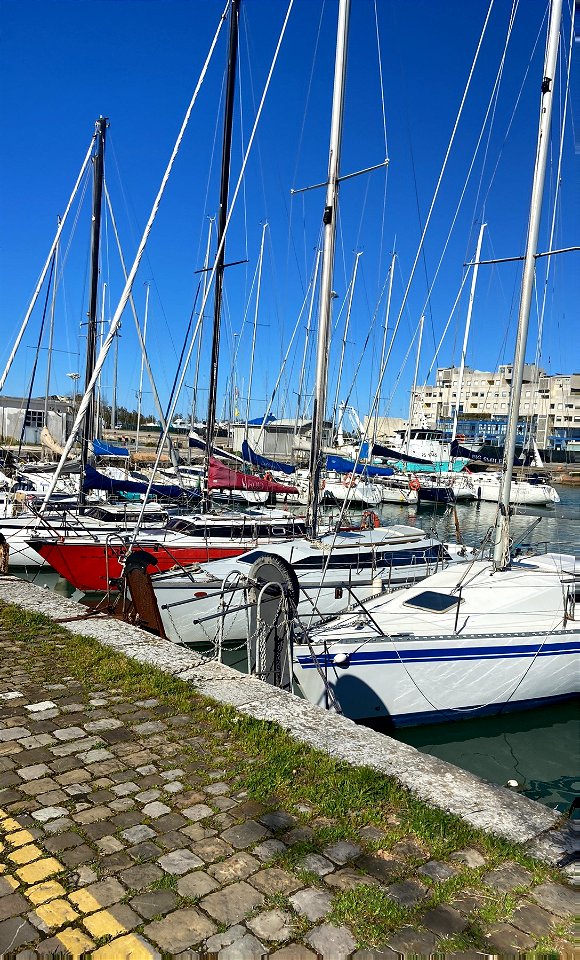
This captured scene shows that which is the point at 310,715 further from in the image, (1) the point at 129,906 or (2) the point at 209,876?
(1) the point at 129,906

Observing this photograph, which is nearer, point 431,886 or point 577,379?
point 431,886

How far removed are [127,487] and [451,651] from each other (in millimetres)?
12421

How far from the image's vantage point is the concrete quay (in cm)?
292

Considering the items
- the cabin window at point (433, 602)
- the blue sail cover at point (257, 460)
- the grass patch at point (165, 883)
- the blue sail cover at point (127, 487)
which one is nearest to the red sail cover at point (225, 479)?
the blue sail cover at point (127, 487)

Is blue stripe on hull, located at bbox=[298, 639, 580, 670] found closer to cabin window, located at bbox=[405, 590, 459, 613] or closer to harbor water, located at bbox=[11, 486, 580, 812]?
cabin window, located at bbox=[405, 590, 459, 613]

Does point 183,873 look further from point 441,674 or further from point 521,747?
point 521,747

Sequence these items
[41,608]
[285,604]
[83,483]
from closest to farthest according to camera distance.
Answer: [285,604]
[41,608]
[83,483]

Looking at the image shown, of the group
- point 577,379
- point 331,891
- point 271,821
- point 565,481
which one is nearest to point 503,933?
point 331,891

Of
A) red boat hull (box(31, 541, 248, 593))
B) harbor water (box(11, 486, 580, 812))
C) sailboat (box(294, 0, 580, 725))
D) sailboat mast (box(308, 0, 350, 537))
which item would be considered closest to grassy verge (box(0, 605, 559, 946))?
sailboat (box(294, 0, 580, 725))

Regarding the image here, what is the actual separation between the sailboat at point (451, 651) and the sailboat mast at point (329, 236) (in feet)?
14.3

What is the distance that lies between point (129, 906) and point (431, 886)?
1589mm

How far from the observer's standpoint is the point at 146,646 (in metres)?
7.09

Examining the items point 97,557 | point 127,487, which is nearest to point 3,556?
point 97,557

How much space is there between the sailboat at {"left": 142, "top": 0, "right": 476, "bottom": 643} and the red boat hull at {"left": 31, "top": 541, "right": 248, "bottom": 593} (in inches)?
91.3
